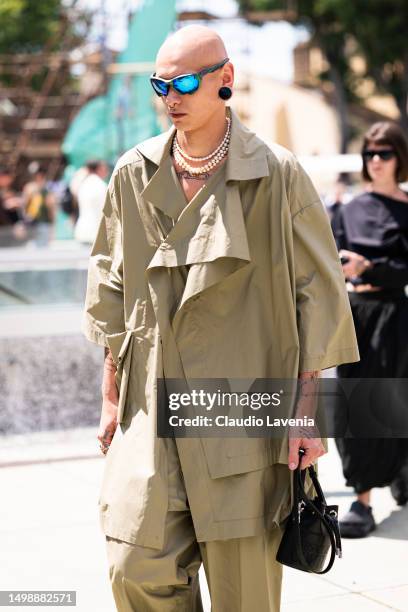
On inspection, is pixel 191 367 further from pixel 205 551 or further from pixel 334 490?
pixel 334 490

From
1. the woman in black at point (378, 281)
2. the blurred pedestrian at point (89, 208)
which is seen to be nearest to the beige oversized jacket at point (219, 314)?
the woman in black at point (378, 281)

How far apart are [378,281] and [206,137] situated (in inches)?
101

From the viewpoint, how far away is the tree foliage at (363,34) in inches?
1646

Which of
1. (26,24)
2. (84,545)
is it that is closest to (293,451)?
(84,545)

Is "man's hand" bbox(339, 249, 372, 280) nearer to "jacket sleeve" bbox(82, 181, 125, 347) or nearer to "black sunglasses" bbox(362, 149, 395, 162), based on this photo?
"black sunglasses" bbox(362, 149, 395, 162)

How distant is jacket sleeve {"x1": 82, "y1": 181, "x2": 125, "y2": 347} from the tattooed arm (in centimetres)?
55

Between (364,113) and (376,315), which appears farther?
(364,113)

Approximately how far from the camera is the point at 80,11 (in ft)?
96.5

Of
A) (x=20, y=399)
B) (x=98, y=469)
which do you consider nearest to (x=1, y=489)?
(x=98, y=469)

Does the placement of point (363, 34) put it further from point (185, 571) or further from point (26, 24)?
point (185, 571)

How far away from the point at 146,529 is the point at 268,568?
376 millimetres

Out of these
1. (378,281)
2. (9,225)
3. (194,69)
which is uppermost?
(194,69)

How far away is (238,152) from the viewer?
3158 millimetres

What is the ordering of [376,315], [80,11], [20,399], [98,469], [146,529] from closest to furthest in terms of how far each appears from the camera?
[146,529] < [376,315] < [98,469] < [20,399] < [80,11]
